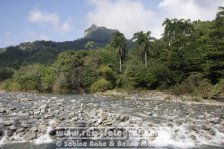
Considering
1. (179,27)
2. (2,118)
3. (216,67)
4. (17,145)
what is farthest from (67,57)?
(17,145)

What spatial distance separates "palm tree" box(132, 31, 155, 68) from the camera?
218 ft

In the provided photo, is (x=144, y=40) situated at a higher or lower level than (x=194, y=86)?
higher

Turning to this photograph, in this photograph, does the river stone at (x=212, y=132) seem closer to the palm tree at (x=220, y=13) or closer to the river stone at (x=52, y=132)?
the river stone at (x=52, y=132)

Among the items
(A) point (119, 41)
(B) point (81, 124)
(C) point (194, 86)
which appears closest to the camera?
(B) point (81, 124)

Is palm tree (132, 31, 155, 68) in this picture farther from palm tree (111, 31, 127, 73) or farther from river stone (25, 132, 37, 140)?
river stone (25, 132, 37, 140)

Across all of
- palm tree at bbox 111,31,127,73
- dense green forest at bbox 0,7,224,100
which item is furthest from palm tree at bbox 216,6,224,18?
palm tree at bbox 111,31,127,73

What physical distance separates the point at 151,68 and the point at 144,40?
10153 millimetres

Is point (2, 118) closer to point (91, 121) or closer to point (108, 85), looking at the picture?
point (91, 121)

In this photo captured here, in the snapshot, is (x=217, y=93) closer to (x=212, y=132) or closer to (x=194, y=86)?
(x=194, y=86)

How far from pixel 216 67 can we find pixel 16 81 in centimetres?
4778

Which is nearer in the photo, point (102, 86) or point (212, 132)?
point (212, 132)

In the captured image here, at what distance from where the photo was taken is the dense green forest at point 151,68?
53.5 metres

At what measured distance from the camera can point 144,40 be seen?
219 ft

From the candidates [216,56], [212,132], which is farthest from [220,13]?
[212,132]
